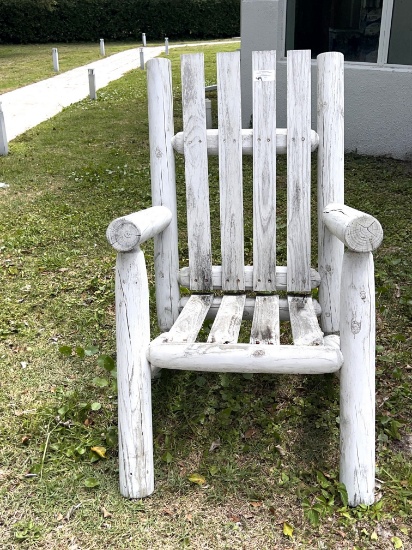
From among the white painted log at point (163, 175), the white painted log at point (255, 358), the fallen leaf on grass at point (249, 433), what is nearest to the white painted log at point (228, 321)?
the white painted log at point (255, 358)

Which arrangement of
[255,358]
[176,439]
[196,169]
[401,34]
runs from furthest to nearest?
[401,34]
[196,169]
[176,439]
[255,358]

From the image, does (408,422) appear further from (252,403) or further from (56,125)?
(56,125)

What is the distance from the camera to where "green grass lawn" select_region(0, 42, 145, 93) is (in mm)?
14453

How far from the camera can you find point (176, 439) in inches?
92.9

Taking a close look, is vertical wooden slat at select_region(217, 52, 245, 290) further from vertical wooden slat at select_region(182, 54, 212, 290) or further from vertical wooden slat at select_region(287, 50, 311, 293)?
vertical wooden slat at select_region(287, 50, 311, 293)

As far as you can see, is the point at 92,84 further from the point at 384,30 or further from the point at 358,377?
the point at 358,377

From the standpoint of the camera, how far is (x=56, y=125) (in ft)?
29.8

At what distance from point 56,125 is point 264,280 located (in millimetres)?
7346

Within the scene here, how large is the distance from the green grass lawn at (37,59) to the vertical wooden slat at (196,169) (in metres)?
11.0

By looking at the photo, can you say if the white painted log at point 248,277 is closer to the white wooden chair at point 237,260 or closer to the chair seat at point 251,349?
the white wooden chair at point 237,260

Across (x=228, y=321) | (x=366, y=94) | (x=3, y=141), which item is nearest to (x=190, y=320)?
(x=228, y=321)

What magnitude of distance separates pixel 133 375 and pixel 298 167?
106 cm

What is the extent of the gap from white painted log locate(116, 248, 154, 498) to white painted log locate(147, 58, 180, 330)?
46cm

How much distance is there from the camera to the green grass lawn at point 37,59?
14.5 meters
